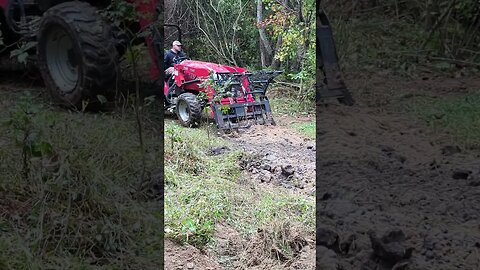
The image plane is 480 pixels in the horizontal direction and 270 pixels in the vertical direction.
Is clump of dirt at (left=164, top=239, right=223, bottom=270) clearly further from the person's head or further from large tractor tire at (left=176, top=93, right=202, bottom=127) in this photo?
the person's head

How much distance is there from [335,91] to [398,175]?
452 mm

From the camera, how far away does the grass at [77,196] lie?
2.12 meters

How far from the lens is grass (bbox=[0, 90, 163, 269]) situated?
2.12m

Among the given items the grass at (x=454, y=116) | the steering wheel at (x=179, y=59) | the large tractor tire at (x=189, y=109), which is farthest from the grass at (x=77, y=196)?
the grass at (x=454, y=116)

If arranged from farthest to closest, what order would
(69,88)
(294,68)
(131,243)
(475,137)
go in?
(475,137)
(69,88)
(131,243)
(294,68)

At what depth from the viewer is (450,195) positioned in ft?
8.73

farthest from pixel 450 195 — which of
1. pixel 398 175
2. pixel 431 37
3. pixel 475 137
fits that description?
pixel 431 37

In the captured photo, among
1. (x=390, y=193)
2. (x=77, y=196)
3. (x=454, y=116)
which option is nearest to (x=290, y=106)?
(x=390, y=193)

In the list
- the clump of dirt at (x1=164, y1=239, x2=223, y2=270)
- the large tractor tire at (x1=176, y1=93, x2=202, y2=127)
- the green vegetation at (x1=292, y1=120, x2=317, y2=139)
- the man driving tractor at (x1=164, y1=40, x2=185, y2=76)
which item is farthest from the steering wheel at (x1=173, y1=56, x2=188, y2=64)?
A: the clump of dirt at (x1=164, y1=239, x2=223, y2=270)

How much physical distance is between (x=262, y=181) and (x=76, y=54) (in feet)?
5.17

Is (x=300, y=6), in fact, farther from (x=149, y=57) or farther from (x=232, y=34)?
(x=149, y=57)

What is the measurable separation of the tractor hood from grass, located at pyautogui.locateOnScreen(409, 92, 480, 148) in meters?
1.79

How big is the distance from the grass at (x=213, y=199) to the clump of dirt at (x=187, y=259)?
2 cm

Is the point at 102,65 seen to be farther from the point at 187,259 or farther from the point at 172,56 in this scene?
the point at 187,259
